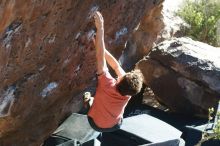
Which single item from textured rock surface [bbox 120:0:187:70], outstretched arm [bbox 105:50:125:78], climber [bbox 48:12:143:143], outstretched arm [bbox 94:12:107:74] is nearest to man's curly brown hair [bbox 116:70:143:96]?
climber [bbox 48:12:143:143]

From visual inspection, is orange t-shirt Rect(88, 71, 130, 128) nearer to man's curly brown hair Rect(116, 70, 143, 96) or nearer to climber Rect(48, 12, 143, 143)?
climber Rect(48, 12, 143, 143)

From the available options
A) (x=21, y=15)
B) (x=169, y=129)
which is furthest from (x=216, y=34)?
(x=21, y=15)

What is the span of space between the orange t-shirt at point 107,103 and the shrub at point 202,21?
7.99 meters

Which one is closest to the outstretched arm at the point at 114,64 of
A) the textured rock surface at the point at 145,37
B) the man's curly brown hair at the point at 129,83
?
the man's curly brown hair at the point at 129,83

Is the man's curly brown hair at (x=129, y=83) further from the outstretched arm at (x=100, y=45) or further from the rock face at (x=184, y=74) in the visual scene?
the rock face at (x=184, y=74)

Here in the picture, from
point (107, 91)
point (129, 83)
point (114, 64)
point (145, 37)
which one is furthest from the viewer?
point (145, 37)

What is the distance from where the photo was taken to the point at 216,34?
577 inches

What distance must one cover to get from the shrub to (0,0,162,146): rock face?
676 cm

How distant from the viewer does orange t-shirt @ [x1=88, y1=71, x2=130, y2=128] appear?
5980 millimetres

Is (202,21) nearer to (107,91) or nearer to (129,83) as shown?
(107,91)

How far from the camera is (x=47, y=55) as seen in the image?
5.88m

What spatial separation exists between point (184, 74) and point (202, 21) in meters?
5.29

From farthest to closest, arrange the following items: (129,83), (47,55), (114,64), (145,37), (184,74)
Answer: (145,37) < (184,74) < (114,64) < (47,55) < (129,83)

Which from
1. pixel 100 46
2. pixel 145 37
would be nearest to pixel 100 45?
pixel 100 46
